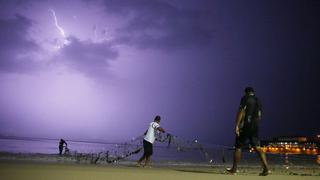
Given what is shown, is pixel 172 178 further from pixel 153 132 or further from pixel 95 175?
pixel 153 132

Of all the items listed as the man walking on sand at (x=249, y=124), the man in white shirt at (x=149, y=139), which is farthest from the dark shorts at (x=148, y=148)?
the man walking on sand at (x=249, y=124)

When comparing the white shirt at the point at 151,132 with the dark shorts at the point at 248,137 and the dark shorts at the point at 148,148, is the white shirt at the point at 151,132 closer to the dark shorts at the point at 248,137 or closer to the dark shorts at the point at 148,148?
the dark shorts at the point at 148,148

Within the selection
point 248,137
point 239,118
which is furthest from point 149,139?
point 248,137

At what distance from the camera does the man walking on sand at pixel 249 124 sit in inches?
304

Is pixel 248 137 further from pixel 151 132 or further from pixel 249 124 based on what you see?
pixel 151 132

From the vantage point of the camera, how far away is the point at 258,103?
26.6 feet

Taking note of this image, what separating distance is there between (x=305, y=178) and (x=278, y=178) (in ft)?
→ 1.73

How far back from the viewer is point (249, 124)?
306 inches

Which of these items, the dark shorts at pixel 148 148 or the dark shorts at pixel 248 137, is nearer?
the dark shorts at pixel 248 137

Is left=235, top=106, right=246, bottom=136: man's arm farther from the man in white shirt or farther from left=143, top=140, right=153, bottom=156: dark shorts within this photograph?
left=143, top=140, right=153, bottom=156: dark shorts

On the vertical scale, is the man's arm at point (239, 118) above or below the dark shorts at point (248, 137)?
above

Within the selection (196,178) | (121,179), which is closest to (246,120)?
(196,178)

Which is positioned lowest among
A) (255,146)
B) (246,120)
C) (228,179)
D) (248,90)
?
(228,179)

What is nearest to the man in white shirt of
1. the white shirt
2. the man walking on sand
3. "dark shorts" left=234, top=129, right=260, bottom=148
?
the white shirt
